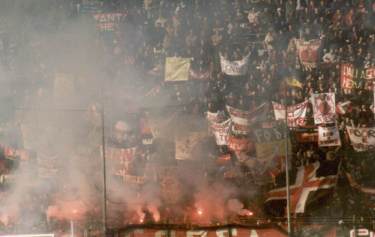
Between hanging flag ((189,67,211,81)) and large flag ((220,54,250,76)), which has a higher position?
large flag ((220,54,250,76))

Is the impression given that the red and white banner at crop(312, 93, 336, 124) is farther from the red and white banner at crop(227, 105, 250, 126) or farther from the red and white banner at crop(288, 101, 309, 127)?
the red and white banner at crop(227, 105, 250, 126)

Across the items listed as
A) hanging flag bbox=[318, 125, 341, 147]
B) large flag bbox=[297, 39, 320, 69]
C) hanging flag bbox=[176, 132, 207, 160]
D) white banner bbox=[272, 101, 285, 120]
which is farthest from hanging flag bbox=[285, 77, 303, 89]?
hanging flag bbox=[176, 132, 207, 160]

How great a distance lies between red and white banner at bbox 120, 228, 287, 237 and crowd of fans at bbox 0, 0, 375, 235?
1781 mm

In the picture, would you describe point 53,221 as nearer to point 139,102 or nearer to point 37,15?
point 139,102

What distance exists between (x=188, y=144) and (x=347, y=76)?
320 centimetres

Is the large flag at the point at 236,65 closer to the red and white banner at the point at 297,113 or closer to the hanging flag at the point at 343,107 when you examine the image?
the red and white banner at the point at 297,113

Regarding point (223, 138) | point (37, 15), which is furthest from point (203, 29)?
point (37, 15)

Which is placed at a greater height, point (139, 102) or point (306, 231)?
point (139, 102)

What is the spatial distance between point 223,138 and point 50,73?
3574mm

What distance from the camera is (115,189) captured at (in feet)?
45.9

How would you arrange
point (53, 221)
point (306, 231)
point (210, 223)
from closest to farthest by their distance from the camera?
point (306, 231) < point (210, 223) < point (53, 221)

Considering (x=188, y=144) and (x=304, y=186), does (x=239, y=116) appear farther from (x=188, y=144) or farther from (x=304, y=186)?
(x=304, y=186)

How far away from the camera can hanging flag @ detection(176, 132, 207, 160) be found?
13.9 meters

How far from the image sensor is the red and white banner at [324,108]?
1305 cm
